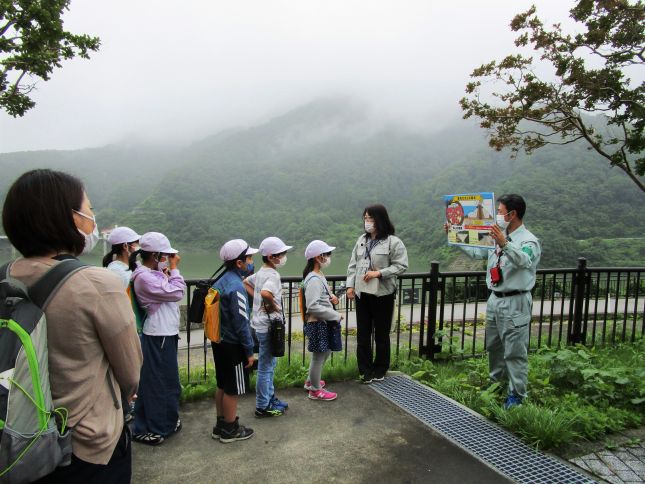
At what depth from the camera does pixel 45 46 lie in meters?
7.08

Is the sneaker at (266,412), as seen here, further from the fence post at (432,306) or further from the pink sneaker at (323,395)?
→ the fence post at (432,306)

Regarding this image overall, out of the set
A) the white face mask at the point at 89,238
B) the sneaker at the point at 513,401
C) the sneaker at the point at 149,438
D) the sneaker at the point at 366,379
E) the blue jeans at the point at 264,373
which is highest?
the white face mask at the point at 89,238

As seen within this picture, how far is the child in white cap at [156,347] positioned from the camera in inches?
131

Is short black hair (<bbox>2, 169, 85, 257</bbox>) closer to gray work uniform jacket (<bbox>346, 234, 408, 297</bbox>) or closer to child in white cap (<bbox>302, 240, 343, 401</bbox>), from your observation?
child in white cap (<bbox>302, 240, 343, 401</bbox>)

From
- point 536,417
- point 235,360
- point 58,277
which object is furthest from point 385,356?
point 58,277

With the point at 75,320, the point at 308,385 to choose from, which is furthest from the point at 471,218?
the point at 75,320

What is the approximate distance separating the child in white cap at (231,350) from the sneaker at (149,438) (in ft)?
1.30

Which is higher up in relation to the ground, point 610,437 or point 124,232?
point 124,232

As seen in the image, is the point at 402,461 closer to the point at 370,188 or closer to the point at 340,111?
the point at 370,188

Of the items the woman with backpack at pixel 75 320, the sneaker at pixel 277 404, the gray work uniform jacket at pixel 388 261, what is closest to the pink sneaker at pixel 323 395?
the sneaker at pixel 277 404

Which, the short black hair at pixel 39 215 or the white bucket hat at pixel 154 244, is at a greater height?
the short black hair at pixel 39 215

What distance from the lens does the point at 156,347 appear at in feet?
11.2

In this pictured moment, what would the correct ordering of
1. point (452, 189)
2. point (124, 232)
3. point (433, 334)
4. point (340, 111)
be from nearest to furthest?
1. point (124, 232)
2. point (433, 334)
3. point (452, 189)
4. point (340, 111)

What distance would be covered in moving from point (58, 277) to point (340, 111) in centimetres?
14091
